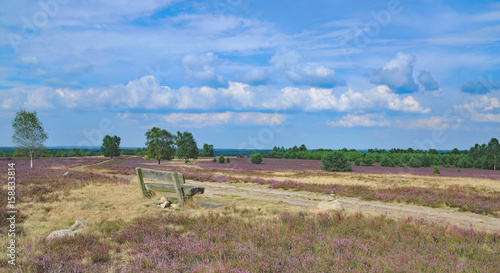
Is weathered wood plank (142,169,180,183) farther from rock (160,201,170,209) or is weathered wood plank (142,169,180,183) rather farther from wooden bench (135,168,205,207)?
rock (160,201,170,209)

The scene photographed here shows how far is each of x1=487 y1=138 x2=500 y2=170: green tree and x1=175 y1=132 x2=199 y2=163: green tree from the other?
→ 212ft

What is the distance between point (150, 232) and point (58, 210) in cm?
558

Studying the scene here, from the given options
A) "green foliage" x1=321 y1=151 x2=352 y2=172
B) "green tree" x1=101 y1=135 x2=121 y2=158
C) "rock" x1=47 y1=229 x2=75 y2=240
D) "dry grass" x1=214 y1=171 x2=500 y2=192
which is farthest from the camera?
"green tree" x1=101 y1=135 x2=121 y2=158

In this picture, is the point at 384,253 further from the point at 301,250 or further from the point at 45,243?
the point at 45,243

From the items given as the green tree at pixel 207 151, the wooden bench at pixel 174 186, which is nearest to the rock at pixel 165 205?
the wooden bench at pixel 174 186

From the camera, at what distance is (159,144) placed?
6362cm

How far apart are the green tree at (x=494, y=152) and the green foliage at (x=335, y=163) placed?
38.7 meters

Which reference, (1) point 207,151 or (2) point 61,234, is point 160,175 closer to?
(2) point 61,234

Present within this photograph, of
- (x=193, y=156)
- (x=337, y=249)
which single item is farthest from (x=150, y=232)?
(x=193, y=156)

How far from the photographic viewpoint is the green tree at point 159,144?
63.0 metres

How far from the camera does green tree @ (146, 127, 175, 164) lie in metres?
63.0

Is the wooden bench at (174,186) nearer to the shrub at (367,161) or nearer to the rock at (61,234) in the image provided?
the rock at (61,234)

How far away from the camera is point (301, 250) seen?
273 inches

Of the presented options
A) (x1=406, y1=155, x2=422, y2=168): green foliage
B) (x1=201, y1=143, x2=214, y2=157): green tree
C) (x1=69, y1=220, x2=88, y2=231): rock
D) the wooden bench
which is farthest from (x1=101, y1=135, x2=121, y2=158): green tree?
(x1=69, y1=220, x2=88, y2=231): rock
